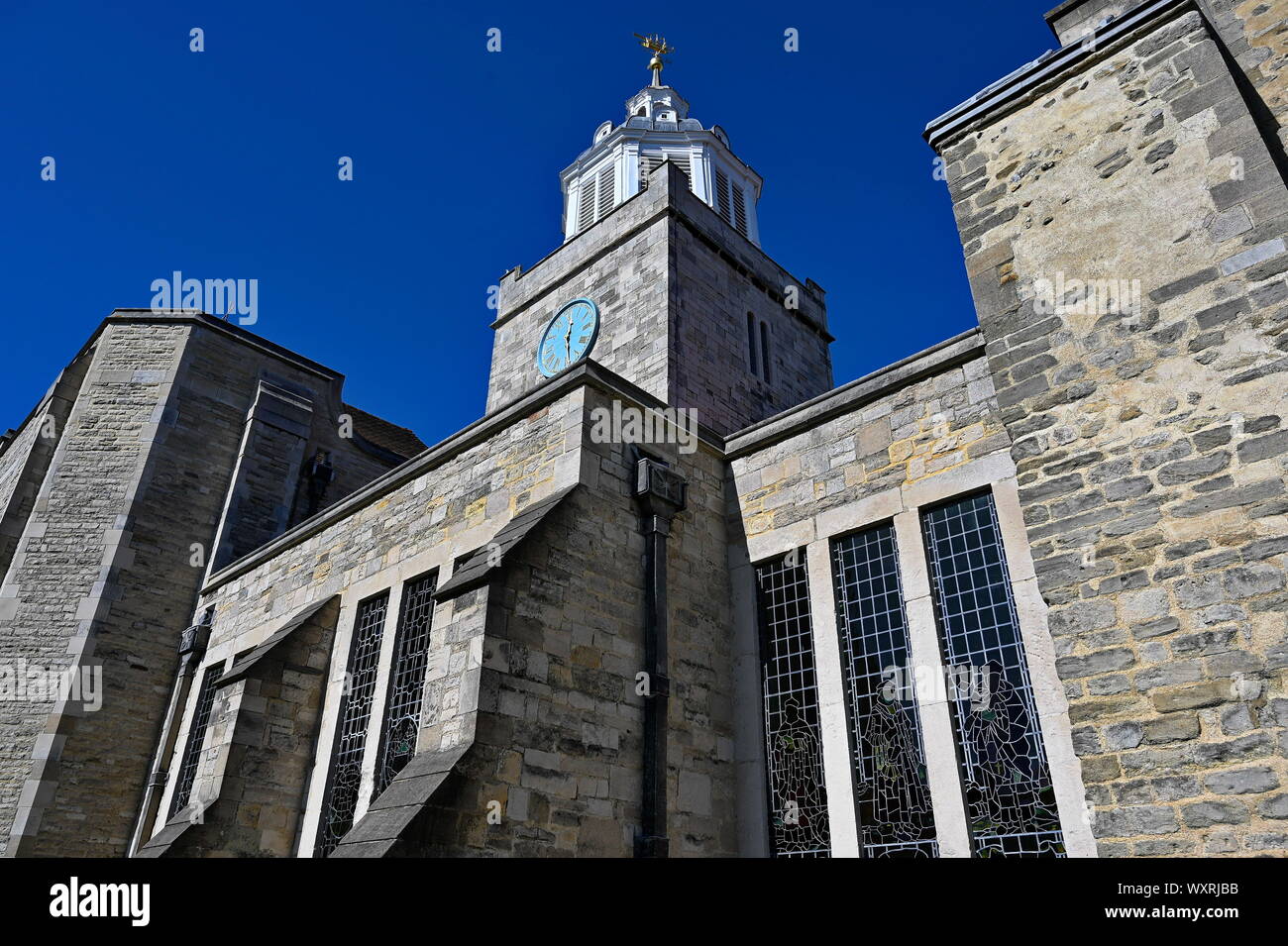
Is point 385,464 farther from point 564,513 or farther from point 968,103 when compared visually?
point 968,103

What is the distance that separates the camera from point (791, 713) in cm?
816

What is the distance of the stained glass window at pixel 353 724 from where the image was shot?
9070 millimetres

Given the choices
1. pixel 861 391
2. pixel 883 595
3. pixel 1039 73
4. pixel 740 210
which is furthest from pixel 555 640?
pixel 740 210

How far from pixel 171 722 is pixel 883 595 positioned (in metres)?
11.5

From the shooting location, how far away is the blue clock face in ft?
50.6

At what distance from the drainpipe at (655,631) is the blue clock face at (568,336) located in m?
7.09

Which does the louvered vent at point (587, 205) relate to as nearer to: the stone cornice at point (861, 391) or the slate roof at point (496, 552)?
the stone cornice at point (861, 391)

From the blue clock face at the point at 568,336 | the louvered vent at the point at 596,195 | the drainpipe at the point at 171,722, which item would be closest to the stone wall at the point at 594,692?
the blue clock face at the point at 568,336

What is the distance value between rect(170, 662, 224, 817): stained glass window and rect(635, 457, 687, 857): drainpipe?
7582mm

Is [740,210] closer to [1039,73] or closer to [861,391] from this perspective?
[861,391]

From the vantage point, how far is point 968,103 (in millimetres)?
7562

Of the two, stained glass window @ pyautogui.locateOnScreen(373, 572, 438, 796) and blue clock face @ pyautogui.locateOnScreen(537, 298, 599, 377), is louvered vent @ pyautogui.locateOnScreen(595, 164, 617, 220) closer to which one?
blue clock face @ pyautogui.locateOnScreen(537, 298, 599, 377)

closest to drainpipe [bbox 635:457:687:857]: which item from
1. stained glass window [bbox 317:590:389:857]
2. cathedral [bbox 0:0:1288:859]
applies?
cathedral [bbox 0:0:1288:859]
